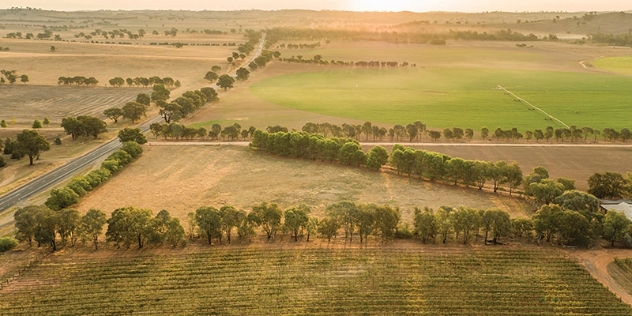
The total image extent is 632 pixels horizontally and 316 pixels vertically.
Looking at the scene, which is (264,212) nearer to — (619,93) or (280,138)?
(280,138)

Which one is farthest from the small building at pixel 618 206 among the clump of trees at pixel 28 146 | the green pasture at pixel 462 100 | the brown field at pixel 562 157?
the clump of trees at pixel 28 146

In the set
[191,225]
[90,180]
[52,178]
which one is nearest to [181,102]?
[52,178]

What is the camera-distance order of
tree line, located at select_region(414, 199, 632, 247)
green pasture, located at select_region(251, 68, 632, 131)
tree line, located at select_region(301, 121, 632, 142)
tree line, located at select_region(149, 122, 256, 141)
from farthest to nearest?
1. green pasture, located at select_region(251, 68, 632, 131)
2. tree line, located at select_region(149, 122, 256, 141)
3. tree line, located at select_region(301, 121, 632, 142)
4. tree line, located at select_region(414, 199, 632, 247)

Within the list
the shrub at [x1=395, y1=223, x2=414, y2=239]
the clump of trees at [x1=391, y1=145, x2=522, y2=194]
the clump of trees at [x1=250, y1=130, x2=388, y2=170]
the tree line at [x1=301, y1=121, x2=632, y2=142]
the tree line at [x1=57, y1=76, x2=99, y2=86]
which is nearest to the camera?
the shrub at [x1=395, y1=223, x2=414, y2=239]

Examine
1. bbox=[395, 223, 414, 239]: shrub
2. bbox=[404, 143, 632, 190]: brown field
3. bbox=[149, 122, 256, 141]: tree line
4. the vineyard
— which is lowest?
the vineyard

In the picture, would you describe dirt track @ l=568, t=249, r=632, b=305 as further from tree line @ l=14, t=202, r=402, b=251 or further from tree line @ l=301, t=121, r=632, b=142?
tree line @ l=301, t=121, r=632, b=142

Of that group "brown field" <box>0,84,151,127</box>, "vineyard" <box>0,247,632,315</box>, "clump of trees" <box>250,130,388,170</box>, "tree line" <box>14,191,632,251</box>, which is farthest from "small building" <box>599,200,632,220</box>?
"brown field" <box>0,84,151,127</box>

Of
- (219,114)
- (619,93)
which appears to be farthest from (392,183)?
(619,93)

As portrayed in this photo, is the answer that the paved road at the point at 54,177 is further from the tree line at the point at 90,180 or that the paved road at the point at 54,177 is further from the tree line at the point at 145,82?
the tree line at the point at 145,82
